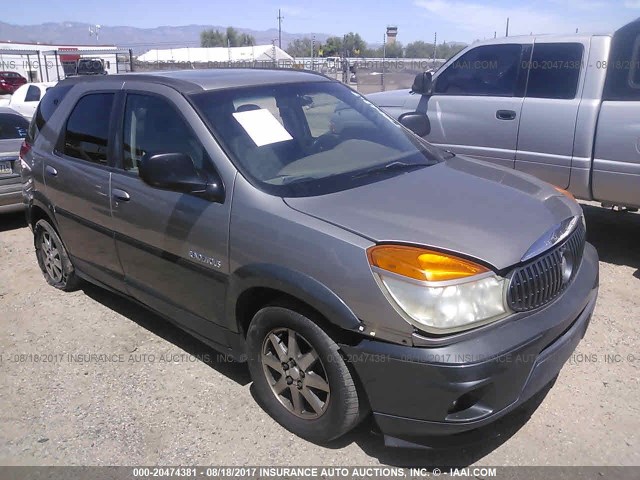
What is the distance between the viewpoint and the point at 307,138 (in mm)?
3357

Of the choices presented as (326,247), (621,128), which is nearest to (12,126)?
(326,247)

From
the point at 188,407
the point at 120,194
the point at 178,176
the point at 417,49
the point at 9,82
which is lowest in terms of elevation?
the point at 188,407

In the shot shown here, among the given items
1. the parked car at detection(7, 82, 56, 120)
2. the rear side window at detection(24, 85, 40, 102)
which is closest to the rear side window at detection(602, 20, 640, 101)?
the parked car at detection(7, 82, 56, 120)

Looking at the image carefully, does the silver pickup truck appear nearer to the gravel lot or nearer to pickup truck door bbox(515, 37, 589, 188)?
pickup truck door bbox(515, 37, 589, 188)

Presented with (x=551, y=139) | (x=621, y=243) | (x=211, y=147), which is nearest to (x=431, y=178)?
(x=211, y=147)

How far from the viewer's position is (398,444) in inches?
98.2

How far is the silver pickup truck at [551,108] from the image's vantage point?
194 inches

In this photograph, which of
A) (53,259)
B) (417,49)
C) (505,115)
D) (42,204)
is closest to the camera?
(42,204)

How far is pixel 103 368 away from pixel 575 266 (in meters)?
2.94

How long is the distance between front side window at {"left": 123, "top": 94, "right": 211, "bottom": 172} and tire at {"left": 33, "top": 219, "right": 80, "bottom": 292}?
1466mm

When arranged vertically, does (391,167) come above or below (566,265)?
above

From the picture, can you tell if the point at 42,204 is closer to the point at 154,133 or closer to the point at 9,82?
the point at 154,133

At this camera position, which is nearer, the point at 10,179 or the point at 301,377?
the point at 301,377

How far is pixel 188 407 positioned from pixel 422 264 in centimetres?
172
